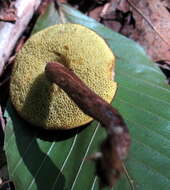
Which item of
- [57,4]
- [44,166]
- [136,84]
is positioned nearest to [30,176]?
[44,166]

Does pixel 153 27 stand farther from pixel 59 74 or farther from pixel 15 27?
pixel 59 74

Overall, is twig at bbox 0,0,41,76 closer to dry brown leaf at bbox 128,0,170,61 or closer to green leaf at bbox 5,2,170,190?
green leaf at bbox 5,2,170,190

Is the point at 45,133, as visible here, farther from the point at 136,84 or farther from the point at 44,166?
the point at 136,84

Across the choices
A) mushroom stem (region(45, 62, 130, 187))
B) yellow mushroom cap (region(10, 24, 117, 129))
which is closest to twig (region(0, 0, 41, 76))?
yellow mushroom cap (region(10, 24, 117, 129))

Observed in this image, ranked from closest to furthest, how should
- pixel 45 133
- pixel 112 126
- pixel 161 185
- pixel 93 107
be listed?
pixel 112 126, pixel 93 107, pixel 161 185, pixel 45 133

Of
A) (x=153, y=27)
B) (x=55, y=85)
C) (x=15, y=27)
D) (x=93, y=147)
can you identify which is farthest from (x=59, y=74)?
(x=153, y=27)

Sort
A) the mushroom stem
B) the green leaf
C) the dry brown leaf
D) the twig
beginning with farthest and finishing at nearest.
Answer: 1. the dry brown leaf
2. the twig
3. the green leaf
4. the mushroom stem
